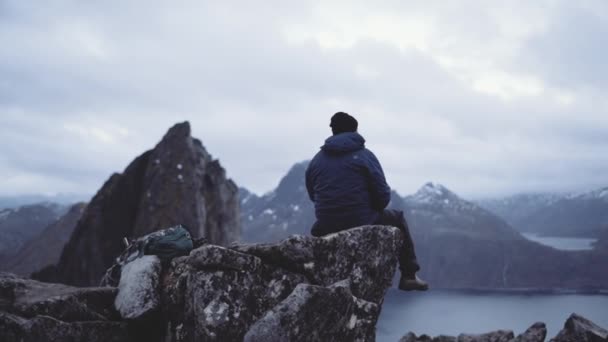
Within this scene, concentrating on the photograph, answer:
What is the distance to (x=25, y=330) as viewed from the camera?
870 cm

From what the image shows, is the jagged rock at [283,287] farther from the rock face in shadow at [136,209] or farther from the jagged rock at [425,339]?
the rock face in shadow at [136,209]

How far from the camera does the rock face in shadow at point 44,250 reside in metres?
128

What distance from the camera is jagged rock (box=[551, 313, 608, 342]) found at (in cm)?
1484

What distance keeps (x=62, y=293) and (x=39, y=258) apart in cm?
14400

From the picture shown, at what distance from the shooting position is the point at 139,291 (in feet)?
32.7

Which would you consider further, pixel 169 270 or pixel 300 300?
pixel 169 270

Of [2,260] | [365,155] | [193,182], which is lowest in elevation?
[2,260]

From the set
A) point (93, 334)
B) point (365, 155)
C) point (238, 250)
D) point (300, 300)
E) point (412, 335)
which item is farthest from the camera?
point (412, 335)

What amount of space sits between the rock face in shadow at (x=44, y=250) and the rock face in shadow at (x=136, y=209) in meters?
40.6

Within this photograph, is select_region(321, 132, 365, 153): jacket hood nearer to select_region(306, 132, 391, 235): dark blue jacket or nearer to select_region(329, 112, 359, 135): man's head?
select_region(306, 132, 391, 235): dark blue jacket

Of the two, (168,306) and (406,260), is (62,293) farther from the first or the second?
(406,260)

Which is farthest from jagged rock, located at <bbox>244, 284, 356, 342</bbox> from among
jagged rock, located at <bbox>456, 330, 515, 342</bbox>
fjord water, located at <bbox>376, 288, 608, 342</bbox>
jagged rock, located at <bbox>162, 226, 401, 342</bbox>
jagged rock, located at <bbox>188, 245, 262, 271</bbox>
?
fjord water, located at <bbox>376, 288, 608, 342</bbox>

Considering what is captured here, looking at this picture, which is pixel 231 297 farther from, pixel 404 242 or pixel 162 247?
pixel 404 242

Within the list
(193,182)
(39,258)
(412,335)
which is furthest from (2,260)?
(412,335)
